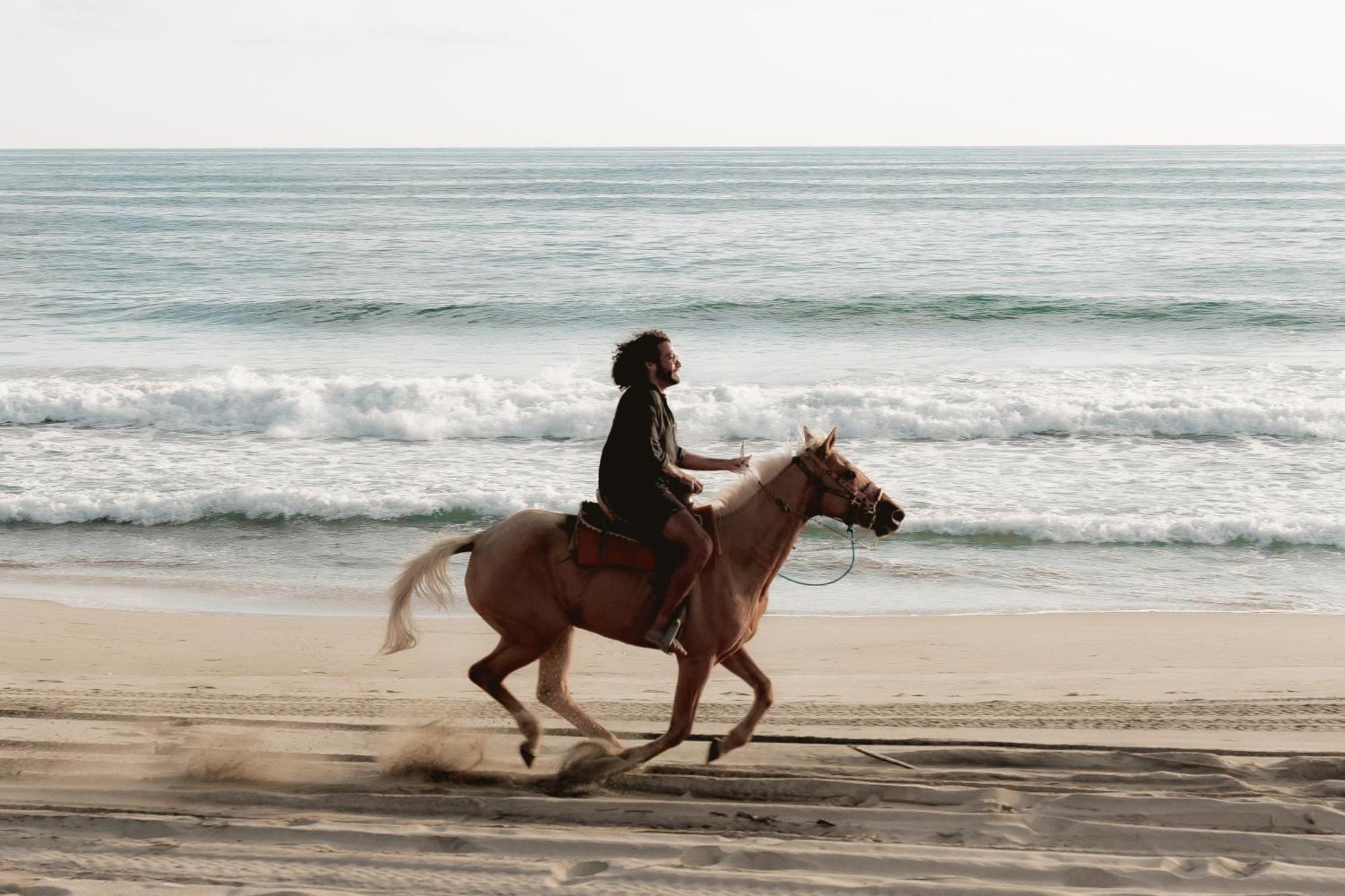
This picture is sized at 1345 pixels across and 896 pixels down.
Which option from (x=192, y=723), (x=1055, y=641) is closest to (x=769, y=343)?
(x=1055, y=641)

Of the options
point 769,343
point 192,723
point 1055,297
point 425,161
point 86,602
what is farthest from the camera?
point 425,161

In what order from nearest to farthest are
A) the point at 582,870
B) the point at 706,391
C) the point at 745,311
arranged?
the point at 582,870 < the point at 706,391 < the point at 745,311

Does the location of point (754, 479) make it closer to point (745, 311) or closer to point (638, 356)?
point (638, 356)

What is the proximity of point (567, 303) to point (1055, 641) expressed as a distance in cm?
2360

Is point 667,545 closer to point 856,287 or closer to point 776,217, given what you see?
point 856,287

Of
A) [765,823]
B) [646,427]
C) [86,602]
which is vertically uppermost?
[646,427]

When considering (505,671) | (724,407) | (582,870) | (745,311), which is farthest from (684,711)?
(745,311)

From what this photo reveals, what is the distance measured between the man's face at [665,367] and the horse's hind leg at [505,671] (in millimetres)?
1620

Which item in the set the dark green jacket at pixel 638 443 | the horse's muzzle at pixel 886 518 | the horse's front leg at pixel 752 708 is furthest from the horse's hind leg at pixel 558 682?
the horse's muzzle at pixel 886 518

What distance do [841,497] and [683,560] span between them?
0.89 metres

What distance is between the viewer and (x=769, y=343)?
26062mm

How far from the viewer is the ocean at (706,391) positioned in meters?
11.4

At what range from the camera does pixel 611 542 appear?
6191mm

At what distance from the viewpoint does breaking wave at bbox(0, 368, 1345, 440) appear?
661 inches
